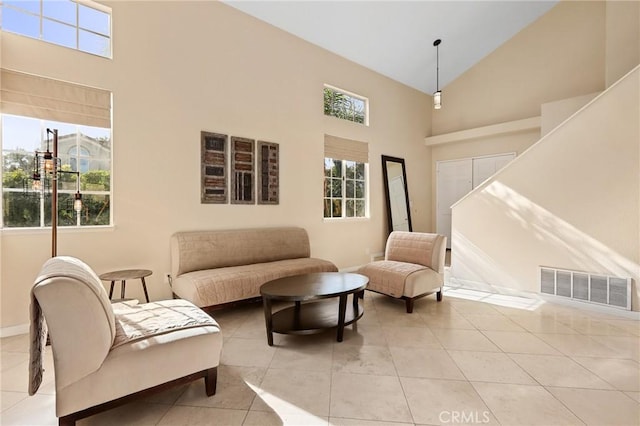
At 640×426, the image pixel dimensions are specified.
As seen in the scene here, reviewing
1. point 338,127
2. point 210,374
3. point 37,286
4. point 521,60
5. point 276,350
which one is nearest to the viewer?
point 37,286

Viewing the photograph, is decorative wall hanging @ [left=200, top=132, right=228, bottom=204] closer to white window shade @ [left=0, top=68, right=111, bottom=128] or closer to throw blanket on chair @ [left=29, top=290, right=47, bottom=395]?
white window shade @ [left=0, top=68, right=111, bottom=128]

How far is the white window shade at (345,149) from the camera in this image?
529 centimetres

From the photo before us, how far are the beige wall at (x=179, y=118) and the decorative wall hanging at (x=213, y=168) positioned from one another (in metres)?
0.09

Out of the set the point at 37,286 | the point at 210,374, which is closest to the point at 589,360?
the point at 210,374

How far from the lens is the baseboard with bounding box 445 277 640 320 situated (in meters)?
3.28

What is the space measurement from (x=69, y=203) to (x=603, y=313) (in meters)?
6.00

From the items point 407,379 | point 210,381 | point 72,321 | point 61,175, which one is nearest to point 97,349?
point 72,321

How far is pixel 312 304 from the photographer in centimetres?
325

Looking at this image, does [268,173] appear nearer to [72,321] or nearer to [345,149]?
[345,149]

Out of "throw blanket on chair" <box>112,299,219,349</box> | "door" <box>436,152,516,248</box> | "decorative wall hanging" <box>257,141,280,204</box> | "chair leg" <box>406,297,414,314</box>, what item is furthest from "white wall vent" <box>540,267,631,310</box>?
"throw blanket on chair" <box>112,299,219,349</box>

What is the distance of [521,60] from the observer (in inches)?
246

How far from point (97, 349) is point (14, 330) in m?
2.17

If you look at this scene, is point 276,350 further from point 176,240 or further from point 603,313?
point 603,313

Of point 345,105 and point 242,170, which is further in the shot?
point 345,105
